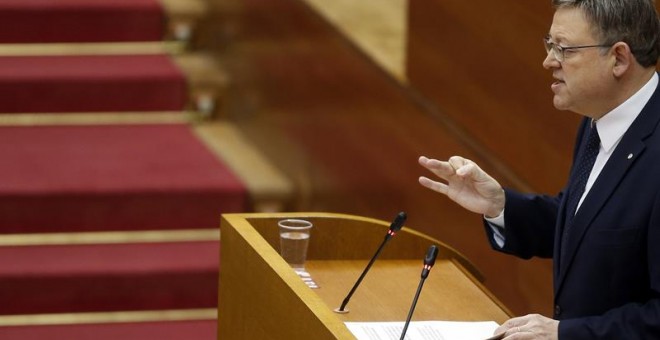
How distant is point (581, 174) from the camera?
1599mm

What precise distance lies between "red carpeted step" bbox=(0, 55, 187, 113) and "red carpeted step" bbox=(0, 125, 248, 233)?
0.09 meters

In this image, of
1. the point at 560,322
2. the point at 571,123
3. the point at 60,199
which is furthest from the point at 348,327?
the point at 60,199

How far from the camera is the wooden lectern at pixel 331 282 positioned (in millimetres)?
1667

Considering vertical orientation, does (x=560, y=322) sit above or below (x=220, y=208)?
above

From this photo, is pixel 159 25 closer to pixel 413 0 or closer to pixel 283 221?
pixel 413 0

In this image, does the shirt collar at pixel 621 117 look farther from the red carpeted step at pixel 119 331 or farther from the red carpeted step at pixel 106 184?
the red carpeted step at pixel 106 184

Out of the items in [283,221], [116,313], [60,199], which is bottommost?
[116,313]

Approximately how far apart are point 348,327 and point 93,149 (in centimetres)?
171

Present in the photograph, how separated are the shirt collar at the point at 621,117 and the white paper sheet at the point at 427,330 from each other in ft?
0.87

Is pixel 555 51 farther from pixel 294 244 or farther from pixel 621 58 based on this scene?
pixel 294 244

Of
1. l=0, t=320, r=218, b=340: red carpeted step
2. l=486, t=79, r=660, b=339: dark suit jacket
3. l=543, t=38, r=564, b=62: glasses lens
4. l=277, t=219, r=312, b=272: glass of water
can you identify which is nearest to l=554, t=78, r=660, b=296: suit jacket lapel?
l=486, t=79, r=660, b=339: dark suit jacket

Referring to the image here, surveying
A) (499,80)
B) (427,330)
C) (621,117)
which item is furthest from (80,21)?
(621,117)

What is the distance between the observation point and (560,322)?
1.46 metres

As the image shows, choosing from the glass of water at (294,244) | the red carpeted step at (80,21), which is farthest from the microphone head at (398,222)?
the red carpeted step at (80,21)
